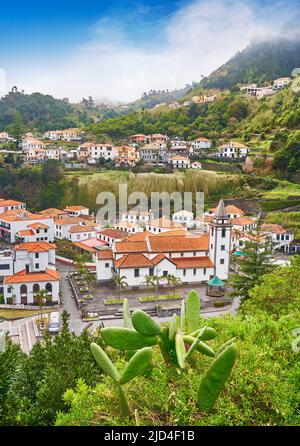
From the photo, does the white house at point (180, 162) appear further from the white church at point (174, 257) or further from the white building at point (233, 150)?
the white church at point (174, 257)

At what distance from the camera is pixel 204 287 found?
1877 centimetres

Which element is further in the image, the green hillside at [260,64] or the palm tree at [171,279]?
the green hillside at [260,64]

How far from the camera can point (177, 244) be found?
64.1ft

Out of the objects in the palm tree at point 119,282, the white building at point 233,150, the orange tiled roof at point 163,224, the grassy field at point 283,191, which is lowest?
the palm tree at point 119,282

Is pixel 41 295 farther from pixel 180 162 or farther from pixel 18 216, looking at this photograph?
pixel 180 162

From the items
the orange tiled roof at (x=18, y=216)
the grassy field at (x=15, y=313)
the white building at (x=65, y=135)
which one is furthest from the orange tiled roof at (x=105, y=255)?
the white building at (x=65, y=135)

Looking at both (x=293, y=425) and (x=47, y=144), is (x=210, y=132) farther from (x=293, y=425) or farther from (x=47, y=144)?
(x=293, y=425)

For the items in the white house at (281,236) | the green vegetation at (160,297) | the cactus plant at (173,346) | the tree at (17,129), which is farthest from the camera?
the tree at (17,129)

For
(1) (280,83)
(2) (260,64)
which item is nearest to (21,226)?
(1) (280,83)

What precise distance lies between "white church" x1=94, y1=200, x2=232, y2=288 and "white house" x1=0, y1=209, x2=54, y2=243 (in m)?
7.53

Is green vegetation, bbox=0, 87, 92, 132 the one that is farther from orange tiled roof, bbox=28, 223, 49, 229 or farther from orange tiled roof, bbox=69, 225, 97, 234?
orange tiled roof, bbox=28, 223, 49, 229

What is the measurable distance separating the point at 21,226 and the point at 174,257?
10.8 metres

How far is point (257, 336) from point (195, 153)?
135ft

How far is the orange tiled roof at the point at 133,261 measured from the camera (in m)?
18.2
